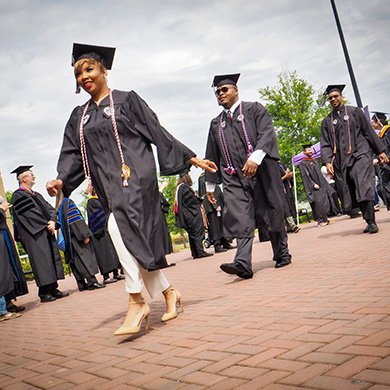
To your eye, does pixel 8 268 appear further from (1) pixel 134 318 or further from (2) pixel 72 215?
(1) pixel 134 318

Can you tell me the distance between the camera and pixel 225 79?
20.2 ft

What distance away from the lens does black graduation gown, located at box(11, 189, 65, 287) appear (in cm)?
823

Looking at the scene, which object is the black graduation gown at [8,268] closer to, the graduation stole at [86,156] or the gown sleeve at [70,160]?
the gown sleeve at [70,160]

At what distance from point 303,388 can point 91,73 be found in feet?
10.00

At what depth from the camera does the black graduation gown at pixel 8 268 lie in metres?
6.87

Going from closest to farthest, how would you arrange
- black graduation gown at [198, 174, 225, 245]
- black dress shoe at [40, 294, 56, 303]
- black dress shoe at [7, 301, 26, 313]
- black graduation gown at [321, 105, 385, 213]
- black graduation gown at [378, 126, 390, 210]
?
black dress shoe at [7, 301, 26, 313]
black graduation gown at [321, 105, 385, 213]
black dress shoe at [40, 294, 56, 303]
black graduation gown at [378, 126, 390, 210]
black graduation gown at [198, 174, 225, 245]

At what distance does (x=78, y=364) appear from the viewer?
10.3 feet

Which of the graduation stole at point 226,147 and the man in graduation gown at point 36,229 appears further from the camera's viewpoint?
the man in graduation gown at point 36,229

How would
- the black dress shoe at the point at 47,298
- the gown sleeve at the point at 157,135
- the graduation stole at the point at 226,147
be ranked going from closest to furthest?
the gown sleeve at the point at 157,135 → the graduation stole at the point at 226,147 → the black dress shoe at the point at 47,298

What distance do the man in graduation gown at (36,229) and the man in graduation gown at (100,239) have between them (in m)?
1.28

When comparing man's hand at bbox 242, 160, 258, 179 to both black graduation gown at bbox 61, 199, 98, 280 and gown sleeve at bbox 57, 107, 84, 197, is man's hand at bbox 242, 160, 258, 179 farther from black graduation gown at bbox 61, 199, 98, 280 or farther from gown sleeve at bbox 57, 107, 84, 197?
black graduation gown at bbox 61, 199, 98, 280

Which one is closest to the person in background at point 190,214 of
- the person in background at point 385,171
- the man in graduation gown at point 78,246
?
the man in graduation gown at point 78,246

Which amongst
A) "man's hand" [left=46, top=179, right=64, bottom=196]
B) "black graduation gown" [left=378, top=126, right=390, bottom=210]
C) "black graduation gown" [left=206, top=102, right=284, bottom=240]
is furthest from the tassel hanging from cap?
"black graduation gown" [left=378, top=126, right=390, bottom=210]

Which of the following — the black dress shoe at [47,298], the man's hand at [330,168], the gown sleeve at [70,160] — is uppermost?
the gown sleeve at [70,160]
